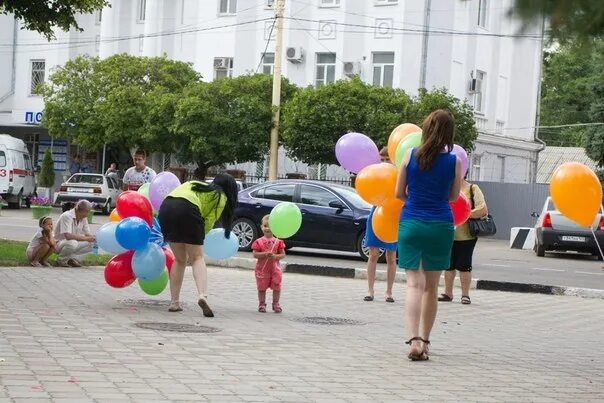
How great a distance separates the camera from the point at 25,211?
38406mm

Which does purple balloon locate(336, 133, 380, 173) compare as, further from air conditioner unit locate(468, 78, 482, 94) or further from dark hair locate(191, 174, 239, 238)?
air conditioner unit locate(468, 78, 482, 94)

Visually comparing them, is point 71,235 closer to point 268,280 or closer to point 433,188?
point 268,280

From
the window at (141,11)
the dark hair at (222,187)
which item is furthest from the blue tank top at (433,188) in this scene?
the window at (141,11)

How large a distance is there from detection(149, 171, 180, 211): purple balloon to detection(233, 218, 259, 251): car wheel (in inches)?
390

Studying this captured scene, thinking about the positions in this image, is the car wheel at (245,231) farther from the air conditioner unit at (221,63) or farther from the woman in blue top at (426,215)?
the air conditioner unit at (221,63)

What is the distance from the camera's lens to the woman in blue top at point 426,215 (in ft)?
26.4

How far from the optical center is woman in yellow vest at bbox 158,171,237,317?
10.2m

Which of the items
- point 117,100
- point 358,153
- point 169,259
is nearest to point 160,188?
point 169,259

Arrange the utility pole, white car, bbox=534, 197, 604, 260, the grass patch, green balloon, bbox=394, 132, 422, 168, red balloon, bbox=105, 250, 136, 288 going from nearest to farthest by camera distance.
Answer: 1. green balloon, bbox=394, 132, 422, 168
2. red balloon, bbox=105, 250, 136, 288
3. the grass patch
4. white car, bbox=534, 197, 604, 260
5. the utility pole

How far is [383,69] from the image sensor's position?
38938 millimetres

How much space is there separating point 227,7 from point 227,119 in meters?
8.86

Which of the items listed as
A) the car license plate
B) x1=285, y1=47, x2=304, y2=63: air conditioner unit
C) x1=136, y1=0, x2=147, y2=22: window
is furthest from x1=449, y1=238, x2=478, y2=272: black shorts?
x1=136, y1=0, x2=147, y2=22: window

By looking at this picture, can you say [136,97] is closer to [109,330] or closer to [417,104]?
[417,104]

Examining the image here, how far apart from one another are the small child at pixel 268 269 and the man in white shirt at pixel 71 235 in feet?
14.9
